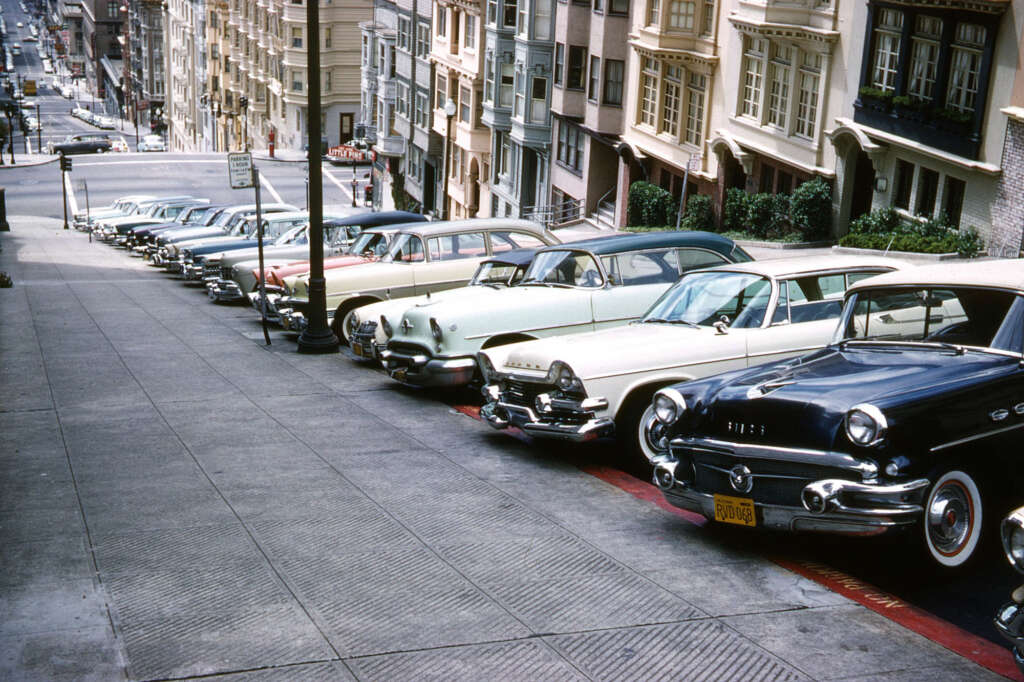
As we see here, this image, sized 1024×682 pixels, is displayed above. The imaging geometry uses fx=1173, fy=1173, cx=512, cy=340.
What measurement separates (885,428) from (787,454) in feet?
2.18

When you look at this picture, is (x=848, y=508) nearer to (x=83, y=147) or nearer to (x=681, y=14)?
(x=681, y=14)

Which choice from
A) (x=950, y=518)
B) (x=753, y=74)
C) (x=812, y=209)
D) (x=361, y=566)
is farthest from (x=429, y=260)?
(x=753, y=74)

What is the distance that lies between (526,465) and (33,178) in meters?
75.4

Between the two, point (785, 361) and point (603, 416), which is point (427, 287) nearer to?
point (603, 416)

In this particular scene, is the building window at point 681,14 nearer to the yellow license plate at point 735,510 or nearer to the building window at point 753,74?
the building window at point 753,74

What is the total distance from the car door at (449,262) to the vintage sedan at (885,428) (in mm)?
9053

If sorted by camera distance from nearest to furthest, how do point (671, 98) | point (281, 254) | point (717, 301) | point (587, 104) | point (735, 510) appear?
point (735, 510) → point (717, 301) → point (281, 254) → point (671, 98) → point (587, 104)

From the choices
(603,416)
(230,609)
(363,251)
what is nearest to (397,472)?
(603,416)

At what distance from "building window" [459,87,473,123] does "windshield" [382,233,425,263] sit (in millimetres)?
37030

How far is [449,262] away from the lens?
17.4 metres

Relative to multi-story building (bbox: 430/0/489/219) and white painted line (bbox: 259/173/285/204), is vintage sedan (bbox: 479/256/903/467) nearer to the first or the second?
multi-story building (bbox: 430/0/489/219)

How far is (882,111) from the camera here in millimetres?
26562

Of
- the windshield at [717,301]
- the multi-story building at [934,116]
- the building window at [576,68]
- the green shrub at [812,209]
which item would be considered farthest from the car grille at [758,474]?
the building window at [576,68]

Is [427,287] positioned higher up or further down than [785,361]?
further down
